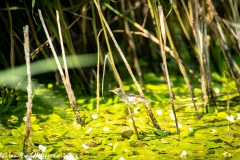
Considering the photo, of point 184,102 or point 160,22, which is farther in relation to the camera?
point 184,102

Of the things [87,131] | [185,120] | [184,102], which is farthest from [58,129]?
[184,102]

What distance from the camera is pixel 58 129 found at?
7.45 feet

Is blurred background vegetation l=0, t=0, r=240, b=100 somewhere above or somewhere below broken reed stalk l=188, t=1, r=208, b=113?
above

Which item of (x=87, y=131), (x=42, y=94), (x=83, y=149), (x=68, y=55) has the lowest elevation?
(x=83, y=149)

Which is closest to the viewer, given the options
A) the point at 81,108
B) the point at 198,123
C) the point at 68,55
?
the point at 198,123

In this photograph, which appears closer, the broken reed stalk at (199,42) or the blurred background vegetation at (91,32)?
the broken reed stalk at (199,42)

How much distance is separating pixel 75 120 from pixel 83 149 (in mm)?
449

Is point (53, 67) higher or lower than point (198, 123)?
higher

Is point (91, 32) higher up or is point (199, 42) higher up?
point (91, 32)

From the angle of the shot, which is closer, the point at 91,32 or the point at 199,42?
the point at 199,42

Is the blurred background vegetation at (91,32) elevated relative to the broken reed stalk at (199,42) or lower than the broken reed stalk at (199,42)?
elevated

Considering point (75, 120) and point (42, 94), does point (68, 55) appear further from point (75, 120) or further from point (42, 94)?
point (75, 120)

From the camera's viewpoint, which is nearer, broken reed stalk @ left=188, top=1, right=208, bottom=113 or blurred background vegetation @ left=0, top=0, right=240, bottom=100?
broken reed stalk @ left=188, top=1, right=208, bottom=113

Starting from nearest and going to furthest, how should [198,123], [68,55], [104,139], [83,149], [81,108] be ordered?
[83,149], [104,139], [198,123], [81,108], [68,55]
